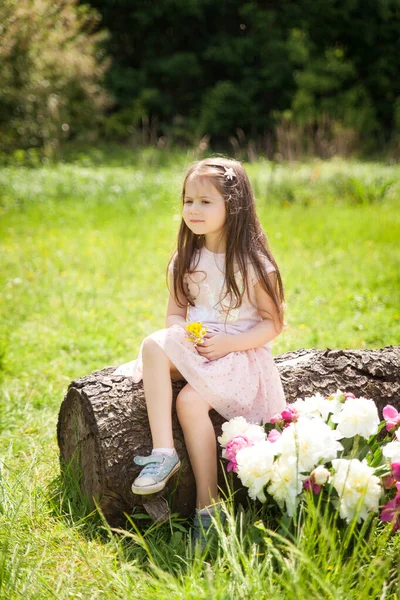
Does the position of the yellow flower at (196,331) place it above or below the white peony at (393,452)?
above

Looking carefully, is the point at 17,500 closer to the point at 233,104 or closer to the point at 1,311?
the point at 1,311

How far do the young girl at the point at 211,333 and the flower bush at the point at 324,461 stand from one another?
16 cm

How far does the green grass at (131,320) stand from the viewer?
6.06 feet

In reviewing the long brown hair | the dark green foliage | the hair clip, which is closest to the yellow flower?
the long brown hair

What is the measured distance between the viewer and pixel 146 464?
2.25m

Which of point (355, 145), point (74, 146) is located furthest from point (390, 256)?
point (74, 146)

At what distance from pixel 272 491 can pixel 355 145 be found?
Answer: 13.4 meters

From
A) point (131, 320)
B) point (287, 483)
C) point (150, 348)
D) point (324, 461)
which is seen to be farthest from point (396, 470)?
point (131, 320)

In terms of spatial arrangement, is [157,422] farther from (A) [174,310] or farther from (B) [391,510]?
(B) [391,510]

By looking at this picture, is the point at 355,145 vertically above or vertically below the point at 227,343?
above

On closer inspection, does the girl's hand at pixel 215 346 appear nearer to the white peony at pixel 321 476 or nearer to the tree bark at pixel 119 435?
the tree bark at pixel 119 435

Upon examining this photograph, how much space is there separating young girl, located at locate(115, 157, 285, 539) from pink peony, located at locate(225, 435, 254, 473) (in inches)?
6.2

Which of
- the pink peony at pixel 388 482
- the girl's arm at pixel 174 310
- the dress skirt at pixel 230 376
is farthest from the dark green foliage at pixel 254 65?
the pink peony at pixel 388 482

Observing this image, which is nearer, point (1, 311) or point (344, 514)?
point (344, 514)
